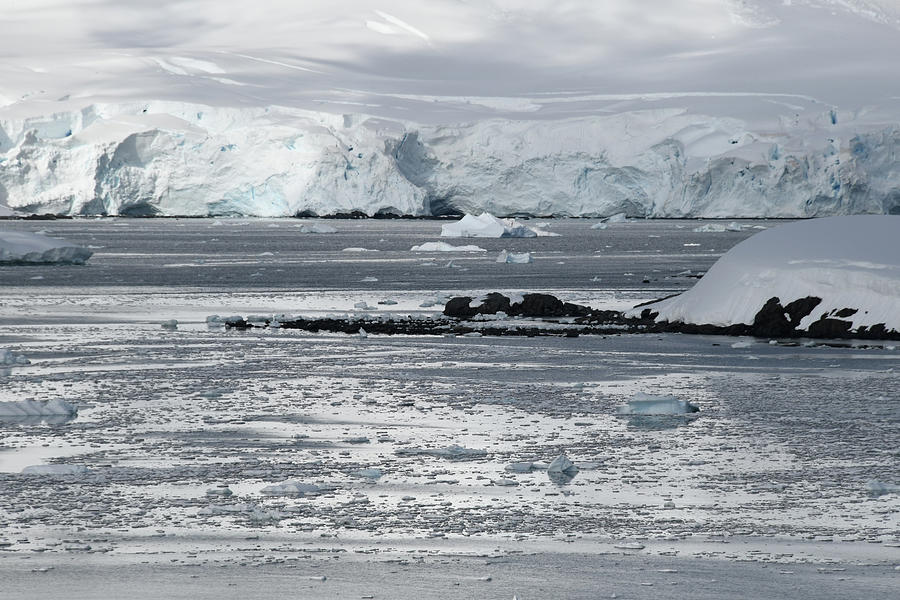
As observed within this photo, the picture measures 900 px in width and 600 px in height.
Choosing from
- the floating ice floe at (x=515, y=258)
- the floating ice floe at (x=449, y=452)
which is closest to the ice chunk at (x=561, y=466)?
the floating ice floe at (x=449, y=452)

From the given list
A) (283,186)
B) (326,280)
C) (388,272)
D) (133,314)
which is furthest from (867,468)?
(283,186)

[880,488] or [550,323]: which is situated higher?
[880,488]

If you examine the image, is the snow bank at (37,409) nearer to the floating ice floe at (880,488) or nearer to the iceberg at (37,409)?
the iceberg at (37,409)

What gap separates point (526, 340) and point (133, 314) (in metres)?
9.73

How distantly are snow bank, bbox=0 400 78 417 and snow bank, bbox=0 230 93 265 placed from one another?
36989 mm

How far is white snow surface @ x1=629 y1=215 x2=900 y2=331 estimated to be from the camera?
21812 mm

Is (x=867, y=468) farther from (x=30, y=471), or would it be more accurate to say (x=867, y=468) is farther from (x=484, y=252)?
(x=484, y=252)

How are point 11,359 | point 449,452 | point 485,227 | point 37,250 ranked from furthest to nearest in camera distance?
1. point 485,227
2. point 37,250
3. point 11,359
4. point 449,452

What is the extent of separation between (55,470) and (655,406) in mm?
5979

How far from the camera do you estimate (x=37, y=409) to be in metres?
12.4

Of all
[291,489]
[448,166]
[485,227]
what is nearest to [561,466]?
[291,489]

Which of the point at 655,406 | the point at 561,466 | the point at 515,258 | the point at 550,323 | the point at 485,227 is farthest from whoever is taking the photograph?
the point at 485,227

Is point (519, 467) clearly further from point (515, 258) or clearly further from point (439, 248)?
point (439, 248)

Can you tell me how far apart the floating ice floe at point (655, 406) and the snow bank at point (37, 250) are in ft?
127
